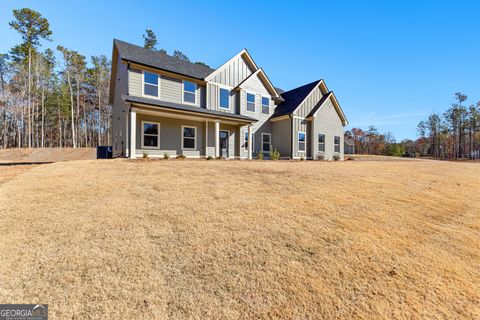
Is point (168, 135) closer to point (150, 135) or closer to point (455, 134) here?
point (150, 135)

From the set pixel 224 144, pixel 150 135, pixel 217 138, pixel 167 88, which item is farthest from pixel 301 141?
pixel 150 135

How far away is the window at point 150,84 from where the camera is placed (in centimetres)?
1386

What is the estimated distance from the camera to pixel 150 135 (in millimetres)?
13398

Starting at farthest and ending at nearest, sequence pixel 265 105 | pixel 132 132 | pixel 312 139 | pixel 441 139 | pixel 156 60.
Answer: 1. pixel 441 139
2. pixel 312 139
3. pixel 265 105
4. pixel 156 60
5. pixel 132 132

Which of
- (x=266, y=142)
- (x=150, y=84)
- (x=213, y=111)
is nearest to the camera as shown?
(x=150, y=84)

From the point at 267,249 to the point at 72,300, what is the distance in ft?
7.99

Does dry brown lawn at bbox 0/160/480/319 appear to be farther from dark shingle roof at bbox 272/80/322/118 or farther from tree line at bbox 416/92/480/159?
tree line at bbox 416/92/480/159

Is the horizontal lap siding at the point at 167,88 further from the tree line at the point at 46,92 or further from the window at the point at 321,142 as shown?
the tree line at the point at 46,92

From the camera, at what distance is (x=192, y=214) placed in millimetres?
4422

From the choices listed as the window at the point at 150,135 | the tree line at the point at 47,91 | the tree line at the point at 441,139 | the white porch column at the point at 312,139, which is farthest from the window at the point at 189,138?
the tree line at the point at 441,139

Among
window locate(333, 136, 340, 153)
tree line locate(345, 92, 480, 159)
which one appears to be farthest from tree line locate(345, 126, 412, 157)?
window locate(333, 136, 340, 153)

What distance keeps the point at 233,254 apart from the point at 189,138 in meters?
12.5

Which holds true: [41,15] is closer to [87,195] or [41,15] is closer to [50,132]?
[50,132]

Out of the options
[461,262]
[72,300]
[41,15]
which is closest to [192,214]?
[72,300]
